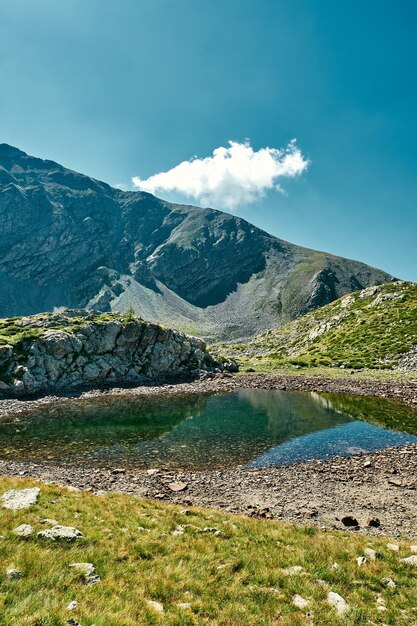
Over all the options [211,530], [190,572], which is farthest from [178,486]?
[190,572]

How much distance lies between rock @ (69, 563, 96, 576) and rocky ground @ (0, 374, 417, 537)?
10.4 m

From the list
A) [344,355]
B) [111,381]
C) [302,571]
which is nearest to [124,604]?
[302,571]

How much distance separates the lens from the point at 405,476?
81.1 feet

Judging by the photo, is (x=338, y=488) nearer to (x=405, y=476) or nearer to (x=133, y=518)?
(x=405, y=476)

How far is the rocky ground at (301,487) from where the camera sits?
1869 centimetres

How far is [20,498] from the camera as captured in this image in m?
15.7

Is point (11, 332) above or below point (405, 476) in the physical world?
below

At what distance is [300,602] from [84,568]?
6554 mm

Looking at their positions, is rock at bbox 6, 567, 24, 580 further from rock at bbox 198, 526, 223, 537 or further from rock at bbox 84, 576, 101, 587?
rock at bbox 198, 526, 223, 537

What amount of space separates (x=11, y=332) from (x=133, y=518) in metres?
60.3

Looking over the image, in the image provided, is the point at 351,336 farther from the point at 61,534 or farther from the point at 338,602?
the point at 61,534

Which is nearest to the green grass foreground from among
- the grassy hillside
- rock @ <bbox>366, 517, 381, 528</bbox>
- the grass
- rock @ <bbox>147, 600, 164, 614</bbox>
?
rock @ <bbox>147, 600, 164, 614</bbox>

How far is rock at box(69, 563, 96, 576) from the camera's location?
10401mm

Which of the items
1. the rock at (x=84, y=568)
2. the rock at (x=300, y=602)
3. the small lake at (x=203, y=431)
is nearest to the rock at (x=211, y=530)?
the rock at (x=300, y=602)
